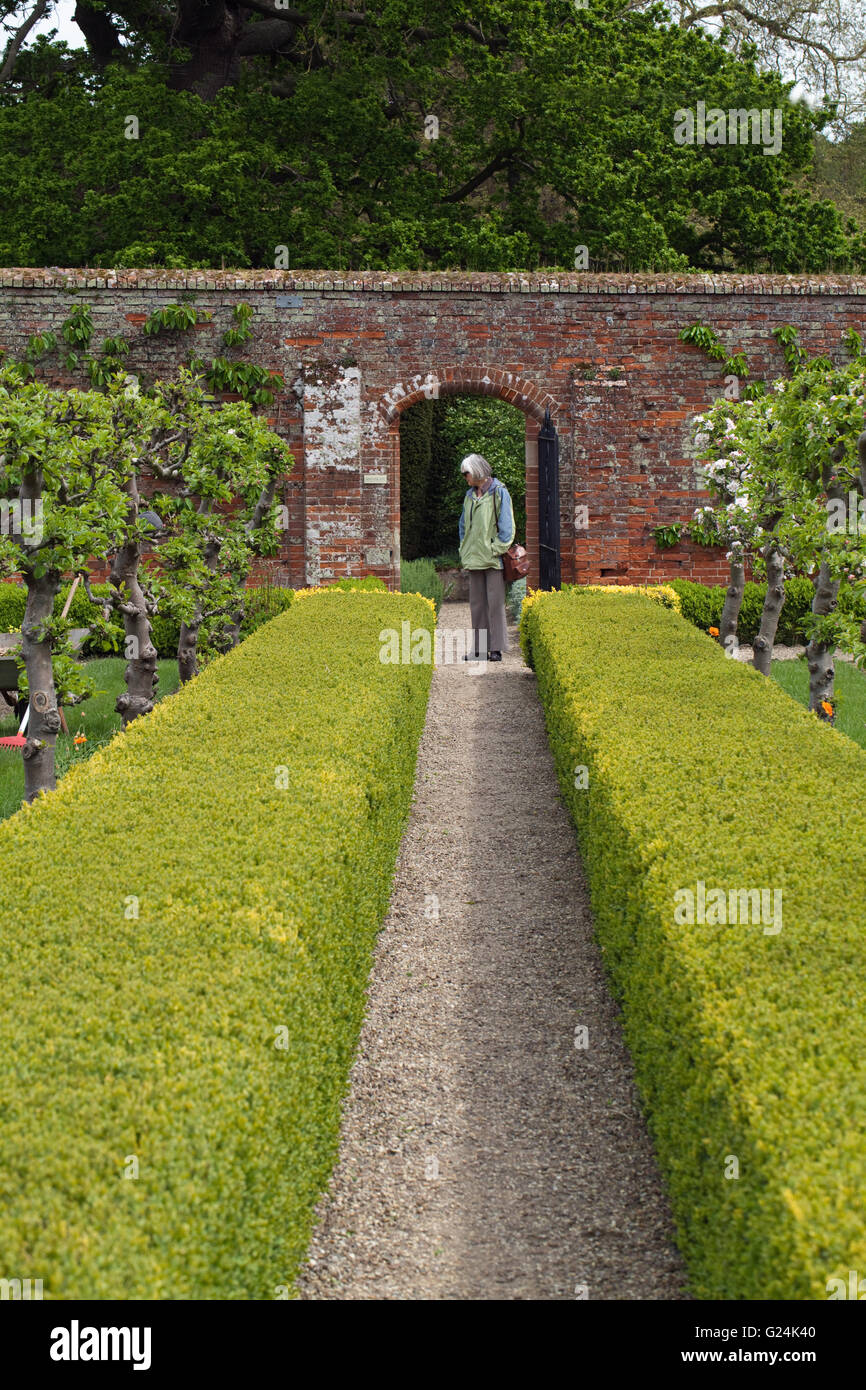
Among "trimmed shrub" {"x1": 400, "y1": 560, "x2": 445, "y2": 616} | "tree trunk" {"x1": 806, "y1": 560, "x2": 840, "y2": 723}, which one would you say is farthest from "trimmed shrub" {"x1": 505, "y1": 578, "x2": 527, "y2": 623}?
"tree trunk" {"x1": 806, "y1": 560, "x2": 840, "y2": 723}

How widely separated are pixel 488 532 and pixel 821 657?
4.47 meters

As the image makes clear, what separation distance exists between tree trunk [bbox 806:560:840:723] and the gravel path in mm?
2042

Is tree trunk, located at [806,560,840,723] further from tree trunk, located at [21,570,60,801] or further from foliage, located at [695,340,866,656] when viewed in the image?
tree trunk, located at [21,570,60,801]

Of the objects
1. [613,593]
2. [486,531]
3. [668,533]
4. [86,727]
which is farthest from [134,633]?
[668,533]

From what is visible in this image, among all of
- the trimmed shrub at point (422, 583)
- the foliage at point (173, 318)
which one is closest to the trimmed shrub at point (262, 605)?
the trimmed shrub at point (422, 583)

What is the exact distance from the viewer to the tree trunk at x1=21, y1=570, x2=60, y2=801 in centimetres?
618

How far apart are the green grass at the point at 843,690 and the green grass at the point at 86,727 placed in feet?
16.4

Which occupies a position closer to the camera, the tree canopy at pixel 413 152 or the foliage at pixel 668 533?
the foliage at pixel 668 533

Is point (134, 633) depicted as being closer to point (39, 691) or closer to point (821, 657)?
point (39, 691)

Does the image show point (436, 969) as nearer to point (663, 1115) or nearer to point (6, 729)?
point (663, 1115)

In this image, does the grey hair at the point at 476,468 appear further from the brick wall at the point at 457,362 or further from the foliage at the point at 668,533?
the foliage at the point at 668,533

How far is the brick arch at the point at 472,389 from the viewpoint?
1357 cm

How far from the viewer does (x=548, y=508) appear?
13.4m
